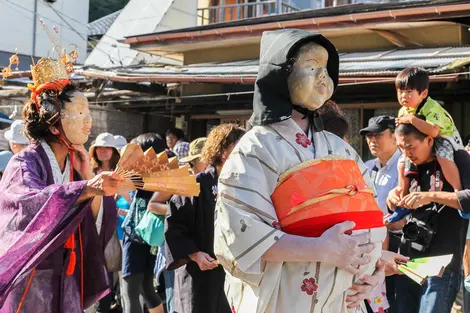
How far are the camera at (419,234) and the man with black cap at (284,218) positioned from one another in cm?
176

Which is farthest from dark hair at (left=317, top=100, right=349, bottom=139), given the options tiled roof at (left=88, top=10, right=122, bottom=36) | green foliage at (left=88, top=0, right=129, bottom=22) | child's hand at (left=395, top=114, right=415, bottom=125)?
green foliage at (left=88, top=0, right=129, bottom=22)

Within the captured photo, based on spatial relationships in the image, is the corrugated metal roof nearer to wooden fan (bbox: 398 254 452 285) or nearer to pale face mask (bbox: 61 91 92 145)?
Result: wooden fan (bbox: 398 254 452 285)

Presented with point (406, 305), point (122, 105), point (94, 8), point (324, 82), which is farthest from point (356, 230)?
point (94, 8)

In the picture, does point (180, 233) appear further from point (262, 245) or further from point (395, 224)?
point (262, 245)

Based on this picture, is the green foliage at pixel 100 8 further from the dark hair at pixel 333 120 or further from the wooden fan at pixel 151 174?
the wooden fan at pixel 151 174

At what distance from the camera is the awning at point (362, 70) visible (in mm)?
6578

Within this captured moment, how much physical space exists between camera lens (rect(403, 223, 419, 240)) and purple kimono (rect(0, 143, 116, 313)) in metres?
2.16

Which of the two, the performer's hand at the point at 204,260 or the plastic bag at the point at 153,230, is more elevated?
the plastic bag at the point at 153,230

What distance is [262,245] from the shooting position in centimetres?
226

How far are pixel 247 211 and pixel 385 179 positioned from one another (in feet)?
9.84

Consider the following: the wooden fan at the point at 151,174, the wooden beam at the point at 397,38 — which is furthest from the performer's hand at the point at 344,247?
the wooden beam at the point at 397,38

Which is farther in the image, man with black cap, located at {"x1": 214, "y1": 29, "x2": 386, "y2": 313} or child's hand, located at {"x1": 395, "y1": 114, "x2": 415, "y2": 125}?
child's hand, located at {"x1": 395, "y1": 114, "x2": 415, "y2": 125}

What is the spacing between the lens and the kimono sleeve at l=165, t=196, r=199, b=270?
435cm

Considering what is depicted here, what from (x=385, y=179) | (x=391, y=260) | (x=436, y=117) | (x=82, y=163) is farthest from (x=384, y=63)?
(x=391, y=260)
